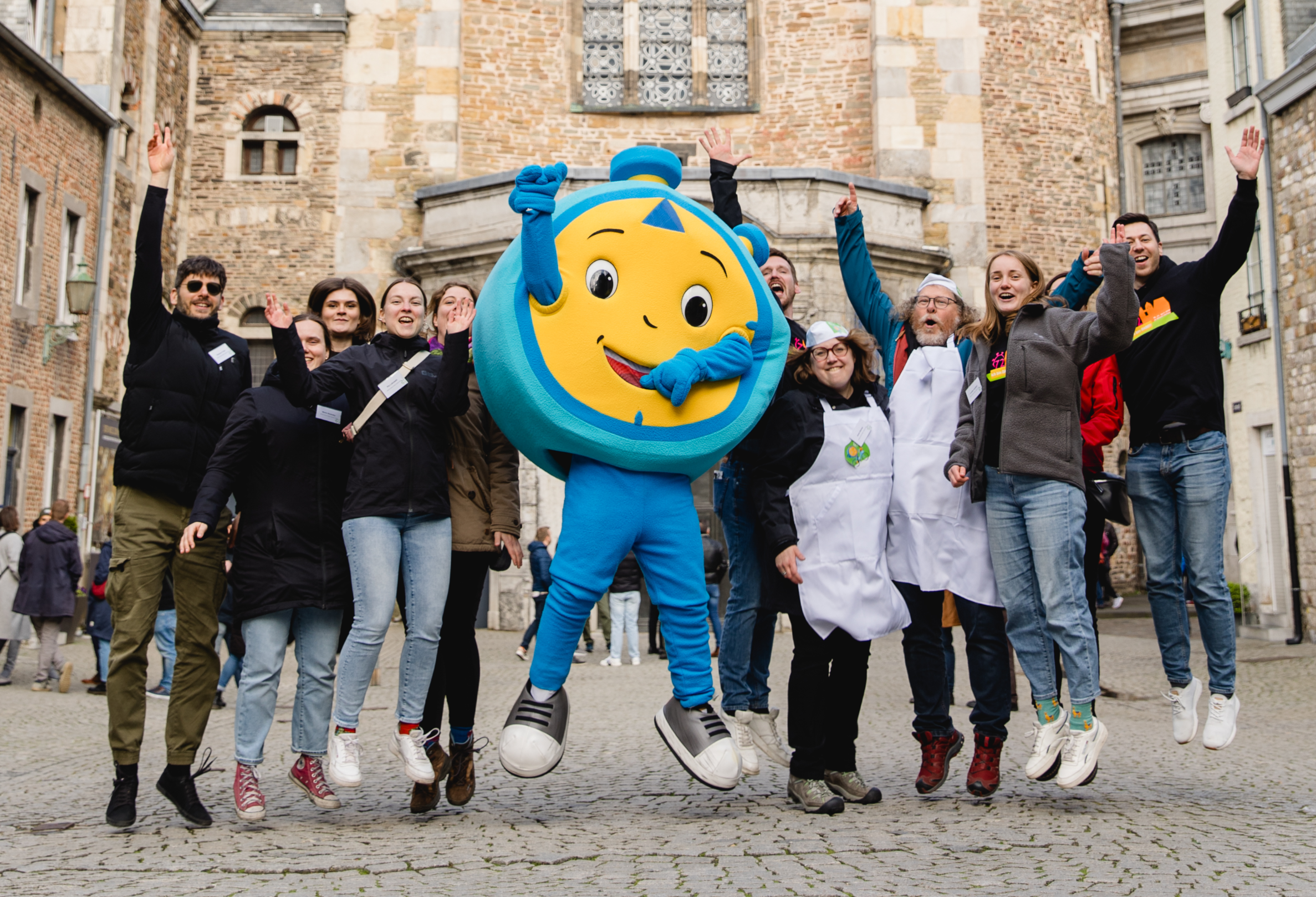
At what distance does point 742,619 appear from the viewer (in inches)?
215

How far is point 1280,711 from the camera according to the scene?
909 cm

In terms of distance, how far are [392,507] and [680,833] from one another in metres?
1.54

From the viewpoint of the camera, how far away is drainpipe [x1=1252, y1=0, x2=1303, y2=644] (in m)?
14.7

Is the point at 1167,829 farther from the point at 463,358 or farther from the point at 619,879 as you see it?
the point at 463,358

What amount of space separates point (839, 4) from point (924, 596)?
18.4 m

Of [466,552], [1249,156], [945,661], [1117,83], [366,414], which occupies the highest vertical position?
[1117,83]

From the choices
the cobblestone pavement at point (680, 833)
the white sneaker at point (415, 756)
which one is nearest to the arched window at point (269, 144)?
the cobblestone pavement at point (680, 833)

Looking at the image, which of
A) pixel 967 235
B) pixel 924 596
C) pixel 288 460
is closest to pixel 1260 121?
pixel 967 235

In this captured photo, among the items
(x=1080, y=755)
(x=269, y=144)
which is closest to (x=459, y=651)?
(x=1080, y=755)

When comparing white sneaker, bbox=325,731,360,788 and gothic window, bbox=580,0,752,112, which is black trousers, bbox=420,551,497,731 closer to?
white sneaker, bbox=325,731,360,788

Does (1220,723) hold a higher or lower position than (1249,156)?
lower

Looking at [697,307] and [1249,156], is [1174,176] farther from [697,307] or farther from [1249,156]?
→ [697,307]

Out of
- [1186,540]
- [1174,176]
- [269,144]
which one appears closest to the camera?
[1186,540]

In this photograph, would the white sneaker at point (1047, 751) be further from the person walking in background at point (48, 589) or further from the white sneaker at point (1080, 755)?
the person walking in background at point (48, 589)
